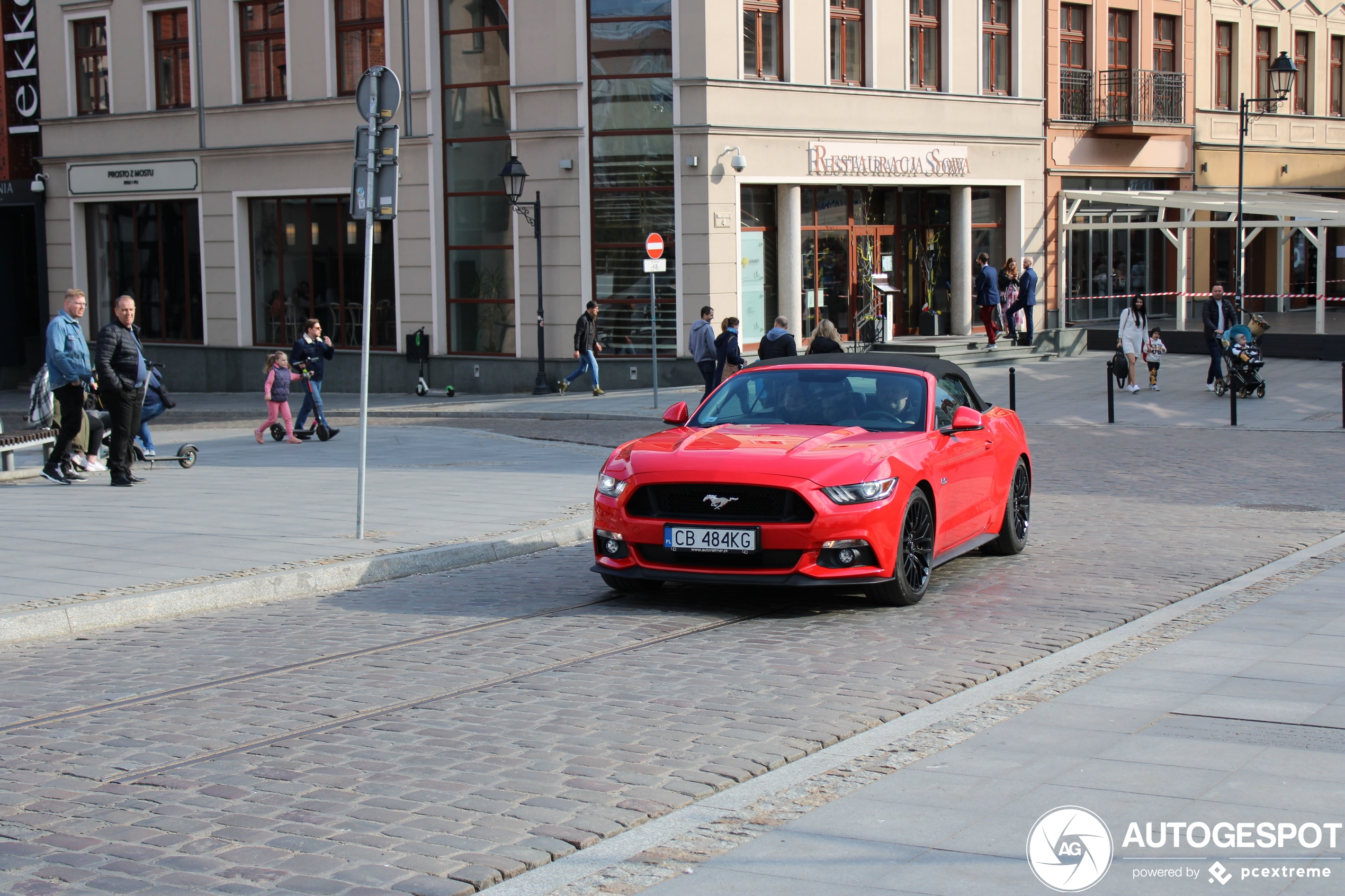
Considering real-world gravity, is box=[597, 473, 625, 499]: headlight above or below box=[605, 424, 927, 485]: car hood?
below

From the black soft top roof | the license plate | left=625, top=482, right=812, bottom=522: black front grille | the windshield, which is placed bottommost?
the license plate

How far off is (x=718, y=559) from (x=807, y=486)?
0.71 meters

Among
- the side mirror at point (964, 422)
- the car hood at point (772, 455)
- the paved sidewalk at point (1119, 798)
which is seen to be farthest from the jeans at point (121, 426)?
the paved sidewalk at point (1119, 798)

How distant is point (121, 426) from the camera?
1522 cm

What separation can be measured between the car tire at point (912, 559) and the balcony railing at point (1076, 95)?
2753 cm

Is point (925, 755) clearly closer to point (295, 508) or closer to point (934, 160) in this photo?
point (295, 508)

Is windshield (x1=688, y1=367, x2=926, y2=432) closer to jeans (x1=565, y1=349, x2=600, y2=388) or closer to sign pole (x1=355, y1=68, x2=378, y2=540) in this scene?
sign pole (x1=355, y1=68, x2=378, y2=540)

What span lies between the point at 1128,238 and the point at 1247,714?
32.7 metres

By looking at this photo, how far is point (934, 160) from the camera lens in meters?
31.8

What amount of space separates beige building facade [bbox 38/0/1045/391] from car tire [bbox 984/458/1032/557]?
17.1 m

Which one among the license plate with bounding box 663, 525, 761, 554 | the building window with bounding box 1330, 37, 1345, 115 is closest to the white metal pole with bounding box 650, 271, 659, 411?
the license plate with bounding box 663, 525, 761, 554

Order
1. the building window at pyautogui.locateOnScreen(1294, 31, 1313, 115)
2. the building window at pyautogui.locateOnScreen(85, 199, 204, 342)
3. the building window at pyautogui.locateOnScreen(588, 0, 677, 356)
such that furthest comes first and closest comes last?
the building window at pyautogui.locateOnScreen(1294, 31, 1313, 115) → the building window at pyautogui.locateOnScreen(85, 199, 204, 342) → the building window at pyautogui.locateOnScreen(588, 0, 677, 356)

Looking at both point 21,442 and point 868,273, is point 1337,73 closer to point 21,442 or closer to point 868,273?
point 868,273

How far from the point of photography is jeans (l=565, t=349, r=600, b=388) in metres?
27.7
